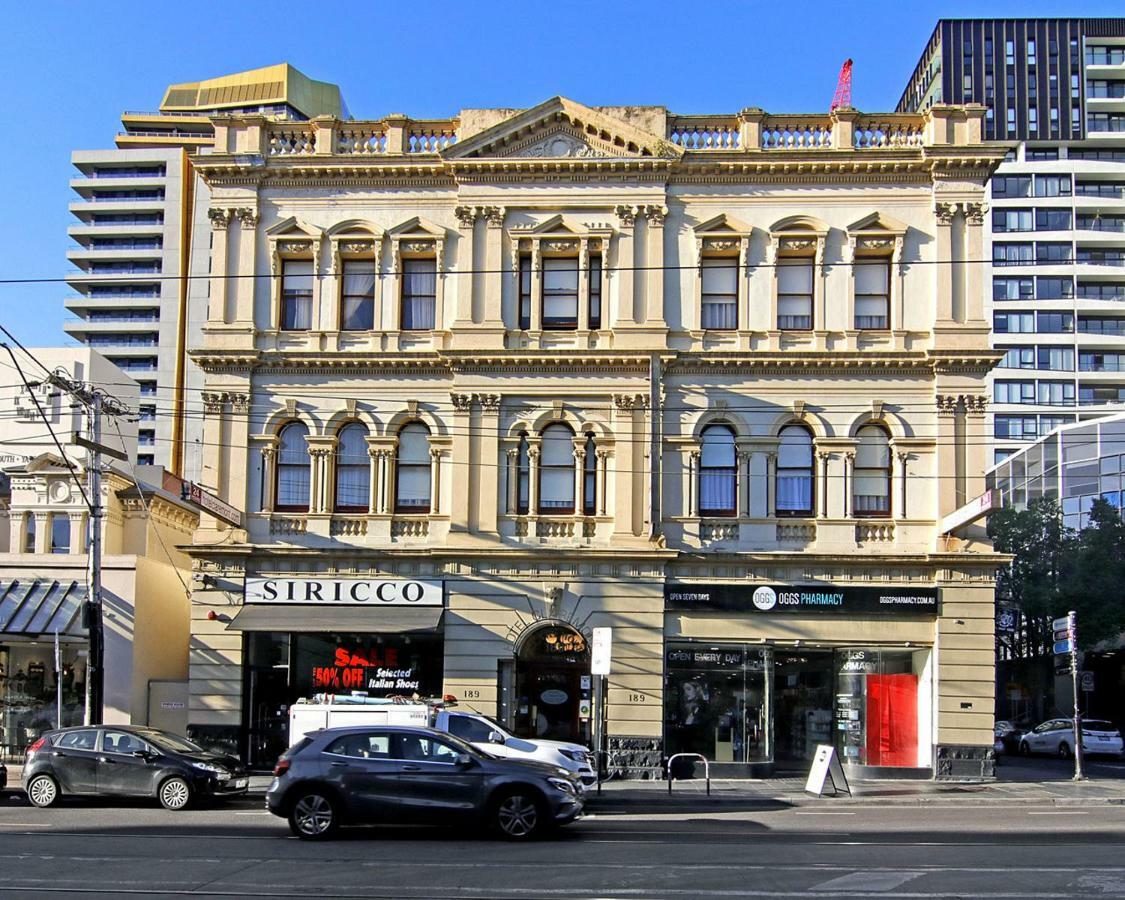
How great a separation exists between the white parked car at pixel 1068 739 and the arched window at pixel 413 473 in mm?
24267

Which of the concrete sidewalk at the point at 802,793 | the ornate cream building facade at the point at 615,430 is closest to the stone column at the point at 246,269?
the ornate cream building facade at the point at 615,430

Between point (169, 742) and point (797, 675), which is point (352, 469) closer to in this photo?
point (169, 742)

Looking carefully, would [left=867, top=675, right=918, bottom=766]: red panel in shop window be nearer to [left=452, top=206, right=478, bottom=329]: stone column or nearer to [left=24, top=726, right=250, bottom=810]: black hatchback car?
[left=452, top=206, right=478, bottom=329]: stone column

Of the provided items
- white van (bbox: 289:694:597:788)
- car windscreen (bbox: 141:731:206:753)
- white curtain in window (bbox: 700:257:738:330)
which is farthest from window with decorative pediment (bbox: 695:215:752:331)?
car windscreen (bbox: 141:731:206:753)

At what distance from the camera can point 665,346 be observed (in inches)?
1246

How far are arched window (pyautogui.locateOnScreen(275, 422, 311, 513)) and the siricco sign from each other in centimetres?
182

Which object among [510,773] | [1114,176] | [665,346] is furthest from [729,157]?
[1114,176]

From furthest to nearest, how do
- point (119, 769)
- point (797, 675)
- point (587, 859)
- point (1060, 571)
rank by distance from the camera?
1. point (1060, 571)
2. point (797, 675)
3. point (119, 769)
4. point (587, 859)

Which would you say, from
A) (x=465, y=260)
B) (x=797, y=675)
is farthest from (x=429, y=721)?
(x=465, y=260)

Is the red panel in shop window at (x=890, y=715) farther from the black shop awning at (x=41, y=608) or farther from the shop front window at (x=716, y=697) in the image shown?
the black shop awning at (x=41, y=608)

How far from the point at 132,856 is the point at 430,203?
772 inches

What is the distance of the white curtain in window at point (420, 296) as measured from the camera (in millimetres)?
32781

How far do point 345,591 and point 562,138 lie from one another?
1177 centimetres

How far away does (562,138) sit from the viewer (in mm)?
32656
